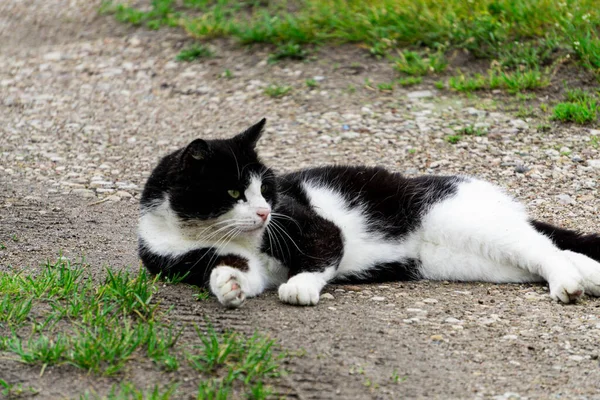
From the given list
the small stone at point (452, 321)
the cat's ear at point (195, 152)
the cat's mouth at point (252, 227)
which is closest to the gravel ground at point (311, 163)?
the small stone at point (452, 321)

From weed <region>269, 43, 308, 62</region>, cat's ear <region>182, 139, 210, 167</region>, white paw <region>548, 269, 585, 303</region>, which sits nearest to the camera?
cat's ear <region>182, 139, 210, 167</region>

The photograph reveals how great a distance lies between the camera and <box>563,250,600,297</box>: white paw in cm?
370

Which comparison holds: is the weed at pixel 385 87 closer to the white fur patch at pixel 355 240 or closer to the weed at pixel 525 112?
the weed at pixel 525 112

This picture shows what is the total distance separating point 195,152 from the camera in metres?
3.45

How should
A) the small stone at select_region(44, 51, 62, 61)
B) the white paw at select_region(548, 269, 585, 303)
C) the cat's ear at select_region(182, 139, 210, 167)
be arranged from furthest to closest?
1. the small stone at select_region(44, 51, 62, 61)
2. the white paw at select_region(548, 269, 585, 303)
3. the cat's ear at select_region(182, 139, 210, 167)

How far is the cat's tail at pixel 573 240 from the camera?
402 centimetres

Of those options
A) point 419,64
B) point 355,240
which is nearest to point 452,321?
point 355,240

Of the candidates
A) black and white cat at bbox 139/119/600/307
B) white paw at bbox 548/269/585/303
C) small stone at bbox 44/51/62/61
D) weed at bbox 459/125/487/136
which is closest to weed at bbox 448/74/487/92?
weed at bbox 459/125/487/136

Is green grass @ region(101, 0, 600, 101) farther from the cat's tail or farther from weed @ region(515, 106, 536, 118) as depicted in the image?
the cat's tail

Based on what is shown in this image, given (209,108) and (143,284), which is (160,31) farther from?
(143,284)

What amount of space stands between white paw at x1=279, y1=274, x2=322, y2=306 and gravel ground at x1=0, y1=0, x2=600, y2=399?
0.08 metres

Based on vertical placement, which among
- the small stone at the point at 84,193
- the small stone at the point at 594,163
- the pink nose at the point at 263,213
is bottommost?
the small stone at the point at 84,193

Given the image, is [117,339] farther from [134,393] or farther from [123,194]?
[123,194]

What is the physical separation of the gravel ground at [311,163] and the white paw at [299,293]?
0.26ft
